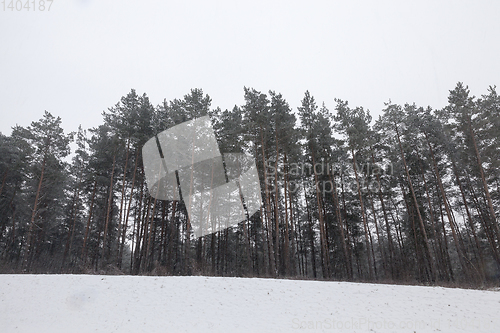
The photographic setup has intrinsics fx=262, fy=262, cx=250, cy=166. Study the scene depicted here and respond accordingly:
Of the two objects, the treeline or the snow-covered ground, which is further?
the treeline

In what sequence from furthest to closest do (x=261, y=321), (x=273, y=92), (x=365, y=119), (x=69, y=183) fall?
(x=69, y=183)
(x=365, y=119)
(x=273, y=92)
(x=261, y=321)

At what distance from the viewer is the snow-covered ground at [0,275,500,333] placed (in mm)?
7809

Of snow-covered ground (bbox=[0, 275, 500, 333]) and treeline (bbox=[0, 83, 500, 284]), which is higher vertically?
treeline (bbox=[0, 83, 500, 284])

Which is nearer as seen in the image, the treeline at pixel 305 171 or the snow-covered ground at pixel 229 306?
the snow-covered ground at pixel 229 306

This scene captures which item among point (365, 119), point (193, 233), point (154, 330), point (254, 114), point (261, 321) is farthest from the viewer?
point (193, 233)

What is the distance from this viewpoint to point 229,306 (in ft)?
29.8

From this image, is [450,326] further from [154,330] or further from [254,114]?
[254,114]

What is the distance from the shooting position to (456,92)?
18719 millimetres

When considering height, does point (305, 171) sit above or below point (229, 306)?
above

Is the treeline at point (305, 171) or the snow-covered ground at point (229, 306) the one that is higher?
the treeline at point (305, 171)

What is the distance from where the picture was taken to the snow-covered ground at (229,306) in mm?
7809

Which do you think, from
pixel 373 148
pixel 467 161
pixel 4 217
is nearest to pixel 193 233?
pixel 4 217

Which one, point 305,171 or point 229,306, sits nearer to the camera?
point 229,306

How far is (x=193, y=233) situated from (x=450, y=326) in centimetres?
2169
